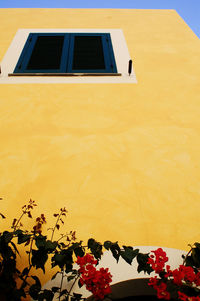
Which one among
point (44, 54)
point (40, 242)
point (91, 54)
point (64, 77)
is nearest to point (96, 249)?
point (40, 242)

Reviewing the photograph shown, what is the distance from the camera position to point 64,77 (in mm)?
3275

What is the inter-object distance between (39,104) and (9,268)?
1.96 m

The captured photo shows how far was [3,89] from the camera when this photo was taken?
3078mm


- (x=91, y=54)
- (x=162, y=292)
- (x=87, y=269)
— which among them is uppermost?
(x=91, y=54)

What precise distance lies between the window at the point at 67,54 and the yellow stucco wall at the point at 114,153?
405 mm

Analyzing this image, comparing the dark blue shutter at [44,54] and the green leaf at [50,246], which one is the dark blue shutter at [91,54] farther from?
the green leaf at [50,246]

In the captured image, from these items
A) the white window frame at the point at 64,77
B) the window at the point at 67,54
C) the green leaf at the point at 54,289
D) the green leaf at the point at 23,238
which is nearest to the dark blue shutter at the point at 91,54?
the window at the point at 67,54

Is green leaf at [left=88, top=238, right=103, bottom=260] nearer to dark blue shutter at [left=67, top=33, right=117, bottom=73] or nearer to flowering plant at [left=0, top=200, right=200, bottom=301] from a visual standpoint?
flowering plant at [left=0, top=200, right=200, bottom=301]

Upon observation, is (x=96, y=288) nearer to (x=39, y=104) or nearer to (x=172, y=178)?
(x=172, y=178)

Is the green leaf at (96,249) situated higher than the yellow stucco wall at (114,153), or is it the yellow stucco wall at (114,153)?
the yellow stucco wall at (114,153)

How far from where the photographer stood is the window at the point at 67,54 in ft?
11.2

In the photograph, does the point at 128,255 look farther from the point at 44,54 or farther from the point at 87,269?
the point at 44,54

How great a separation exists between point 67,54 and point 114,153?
2.17 meters

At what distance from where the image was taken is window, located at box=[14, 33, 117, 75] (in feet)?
11.2
